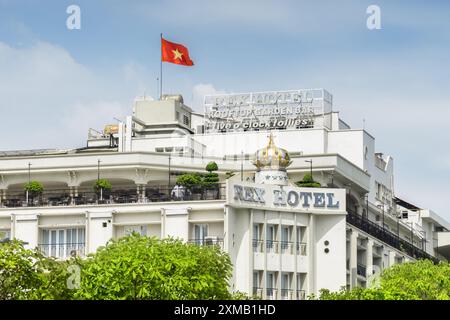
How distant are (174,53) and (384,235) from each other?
27.1 m

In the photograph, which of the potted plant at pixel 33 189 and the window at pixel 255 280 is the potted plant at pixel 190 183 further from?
the potted plant at pixel 33 189

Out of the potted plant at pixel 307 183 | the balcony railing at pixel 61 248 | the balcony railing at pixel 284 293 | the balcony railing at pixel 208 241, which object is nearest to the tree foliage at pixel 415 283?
the balcony railing at pixel 284 293

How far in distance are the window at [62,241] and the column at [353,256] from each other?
24.0 m

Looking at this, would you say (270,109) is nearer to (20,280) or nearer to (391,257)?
(391,257)

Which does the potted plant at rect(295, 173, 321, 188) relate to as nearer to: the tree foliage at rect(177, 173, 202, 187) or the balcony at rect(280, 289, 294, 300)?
the tree foliage at rect(177, 173, 202, 187)

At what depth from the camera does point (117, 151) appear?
526 ft

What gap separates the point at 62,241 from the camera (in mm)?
145125

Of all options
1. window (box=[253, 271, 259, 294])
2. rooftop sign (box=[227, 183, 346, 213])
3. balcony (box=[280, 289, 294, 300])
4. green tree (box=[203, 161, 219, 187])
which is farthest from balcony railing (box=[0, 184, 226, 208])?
balcony (box=[280, 289, 294, 300])

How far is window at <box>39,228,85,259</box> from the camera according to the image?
144250mm

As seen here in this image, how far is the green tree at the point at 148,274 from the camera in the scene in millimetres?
111625

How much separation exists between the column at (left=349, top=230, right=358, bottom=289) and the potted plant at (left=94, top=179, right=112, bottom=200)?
22118 mm

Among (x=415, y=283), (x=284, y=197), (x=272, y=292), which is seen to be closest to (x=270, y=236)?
(x=284, y=197)
